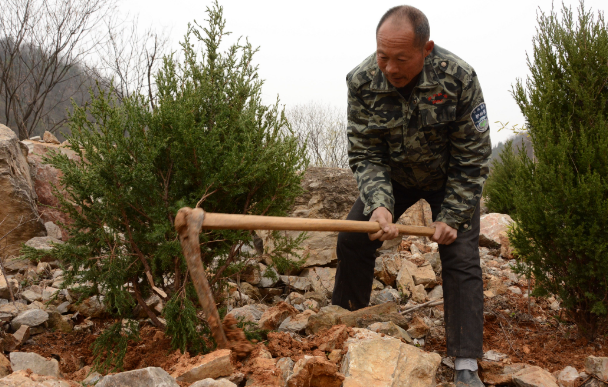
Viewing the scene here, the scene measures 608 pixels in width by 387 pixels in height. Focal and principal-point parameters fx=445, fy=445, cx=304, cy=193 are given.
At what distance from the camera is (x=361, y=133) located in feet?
10.4

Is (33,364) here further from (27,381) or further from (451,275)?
(451,275)

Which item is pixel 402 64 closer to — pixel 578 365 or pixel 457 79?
pixel 457 79

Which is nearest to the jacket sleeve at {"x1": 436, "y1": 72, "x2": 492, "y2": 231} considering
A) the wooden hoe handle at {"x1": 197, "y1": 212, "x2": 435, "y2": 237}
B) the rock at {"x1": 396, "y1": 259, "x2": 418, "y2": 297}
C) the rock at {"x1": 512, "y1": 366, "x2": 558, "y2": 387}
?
the wooden hoe handle at {"x1": 197, "y1": 212, "x2": 435, "y2": 237}

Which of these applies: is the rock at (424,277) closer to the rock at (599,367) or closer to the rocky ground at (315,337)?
the rocky ground at (315,337)

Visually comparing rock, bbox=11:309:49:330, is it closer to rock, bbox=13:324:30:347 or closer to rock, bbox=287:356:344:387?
rock, bbox=13:324:30:347

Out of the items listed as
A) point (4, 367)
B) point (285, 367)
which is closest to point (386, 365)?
point (285, 367)

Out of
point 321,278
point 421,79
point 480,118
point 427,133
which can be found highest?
point 421,79

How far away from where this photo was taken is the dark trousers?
9.26 feet

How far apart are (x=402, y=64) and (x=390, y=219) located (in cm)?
96

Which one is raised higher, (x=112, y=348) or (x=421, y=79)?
(x=421, y=79)

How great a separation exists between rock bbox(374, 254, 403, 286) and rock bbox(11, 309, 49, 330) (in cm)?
344

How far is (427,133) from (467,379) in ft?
5.13

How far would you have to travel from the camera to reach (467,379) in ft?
8.87

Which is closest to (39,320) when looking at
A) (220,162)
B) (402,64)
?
(220,162)
